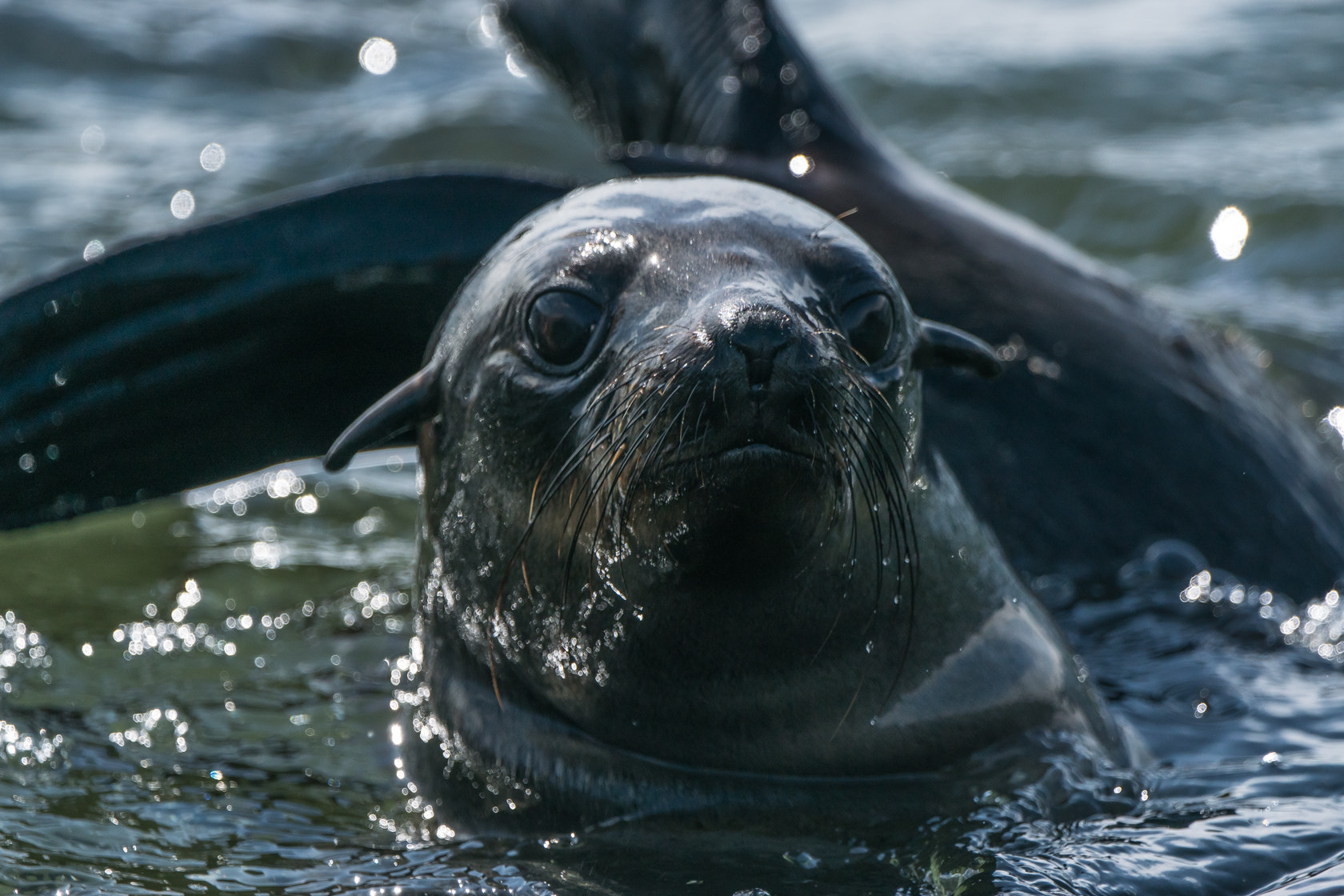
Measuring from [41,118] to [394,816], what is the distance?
23.2ft

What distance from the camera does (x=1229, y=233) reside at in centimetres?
841

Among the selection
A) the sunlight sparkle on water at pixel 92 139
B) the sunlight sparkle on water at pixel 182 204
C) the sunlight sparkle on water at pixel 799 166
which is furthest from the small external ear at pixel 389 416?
the sunlight sparkle on water at pixel 92 139

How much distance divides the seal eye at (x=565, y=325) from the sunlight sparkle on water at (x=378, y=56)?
26.2ft

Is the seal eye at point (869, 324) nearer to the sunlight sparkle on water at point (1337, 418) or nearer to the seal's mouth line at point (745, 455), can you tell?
the seal's mouth line at point (745, 455)

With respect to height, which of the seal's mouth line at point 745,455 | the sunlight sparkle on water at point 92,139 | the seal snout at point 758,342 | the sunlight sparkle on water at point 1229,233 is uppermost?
the sunlight sparkle on water at point 92,139

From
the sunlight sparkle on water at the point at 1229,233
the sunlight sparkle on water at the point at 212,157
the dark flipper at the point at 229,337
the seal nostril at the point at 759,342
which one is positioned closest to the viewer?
the seal nostril at the point at 759,342

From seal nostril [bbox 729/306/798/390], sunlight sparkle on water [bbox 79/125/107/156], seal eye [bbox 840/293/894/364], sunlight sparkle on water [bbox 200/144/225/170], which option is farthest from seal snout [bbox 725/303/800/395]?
sunlight sparkle on water [bbox 79/125/107/156]

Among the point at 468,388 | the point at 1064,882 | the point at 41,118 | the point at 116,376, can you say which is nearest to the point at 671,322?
the point at 468,388

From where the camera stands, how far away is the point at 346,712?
4012 millimetres

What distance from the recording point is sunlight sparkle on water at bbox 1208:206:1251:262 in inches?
Result: 326

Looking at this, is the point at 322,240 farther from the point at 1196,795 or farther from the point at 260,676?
the point at 1196,795

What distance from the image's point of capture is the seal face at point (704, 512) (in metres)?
2.62

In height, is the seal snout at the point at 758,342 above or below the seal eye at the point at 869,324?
Result: below

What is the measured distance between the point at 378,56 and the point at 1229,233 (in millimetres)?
5235
